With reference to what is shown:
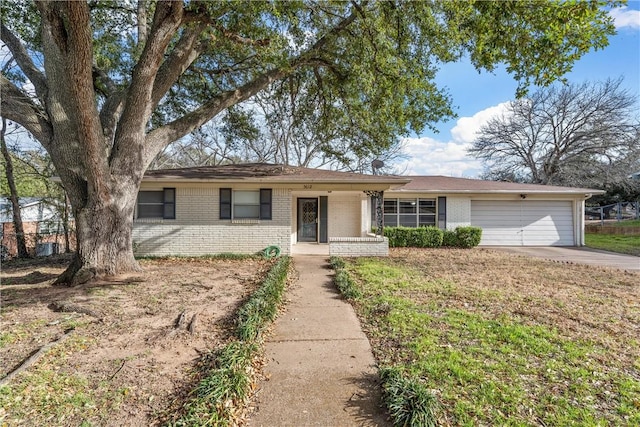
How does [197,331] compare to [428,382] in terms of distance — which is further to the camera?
[197,331]

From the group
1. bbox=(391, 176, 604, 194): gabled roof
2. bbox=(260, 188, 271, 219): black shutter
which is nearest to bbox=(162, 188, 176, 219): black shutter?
bbox=(260, 188, 271, 219): black shutter

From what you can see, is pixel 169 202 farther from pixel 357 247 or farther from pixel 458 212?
pixel 458 212

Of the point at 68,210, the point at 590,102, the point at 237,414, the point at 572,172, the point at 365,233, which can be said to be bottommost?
the point at 237,414

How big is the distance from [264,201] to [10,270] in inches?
295

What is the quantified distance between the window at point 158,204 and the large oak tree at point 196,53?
355 cm

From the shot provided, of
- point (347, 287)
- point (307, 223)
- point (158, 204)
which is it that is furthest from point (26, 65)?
point (307, 223)

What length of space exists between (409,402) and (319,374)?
1.06 meters

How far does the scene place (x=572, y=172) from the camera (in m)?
23.0

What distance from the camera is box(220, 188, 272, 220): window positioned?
1131cm

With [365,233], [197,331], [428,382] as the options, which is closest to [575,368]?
[428,382]

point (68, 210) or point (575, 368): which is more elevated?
point (68, 210)

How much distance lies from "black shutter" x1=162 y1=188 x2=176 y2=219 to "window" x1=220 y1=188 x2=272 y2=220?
5.65ft

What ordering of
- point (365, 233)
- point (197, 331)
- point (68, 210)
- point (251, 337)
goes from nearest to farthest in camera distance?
→ point (251, 337) < point (197, 331) < point (68, 210) < point (365, 233)

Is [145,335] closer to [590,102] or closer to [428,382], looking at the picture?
[428,382]
